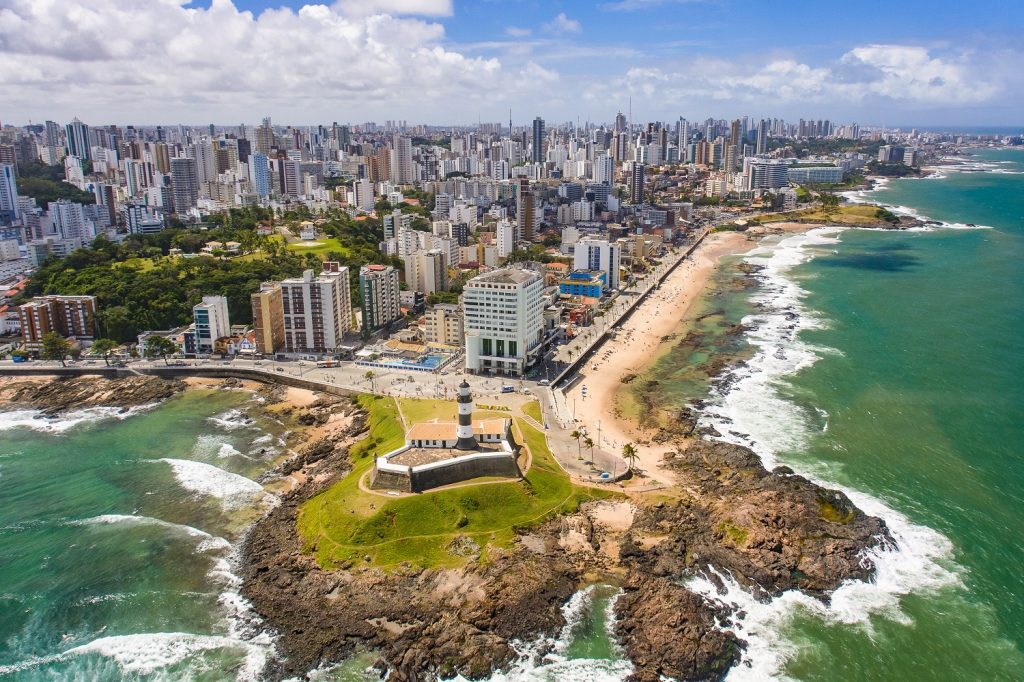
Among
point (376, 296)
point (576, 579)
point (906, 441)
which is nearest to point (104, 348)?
point (376, 296)

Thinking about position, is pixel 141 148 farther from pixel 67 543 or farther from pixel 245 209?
pixel 67 543

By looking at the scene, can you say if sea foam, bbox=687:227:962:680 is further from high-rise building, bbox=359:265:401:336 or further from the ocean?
high-rise building, bbox=359:265:401:336

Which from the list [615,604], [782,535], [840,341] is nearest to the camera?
[615,604]

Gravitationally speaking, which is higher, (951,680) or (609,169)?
(609,169)

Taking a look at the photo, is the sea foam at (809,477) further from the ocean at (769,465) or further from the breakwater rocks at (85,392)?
the breakwater rocks at (85,392)

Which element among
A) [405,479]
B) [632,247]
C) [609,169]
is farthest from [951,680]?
[609,169]

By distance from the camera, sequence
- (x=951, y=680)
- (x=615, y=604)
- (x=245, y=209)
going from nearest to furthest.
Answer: (x=951, y=680)
(x=615, y=604)
(x=245, y=209)
